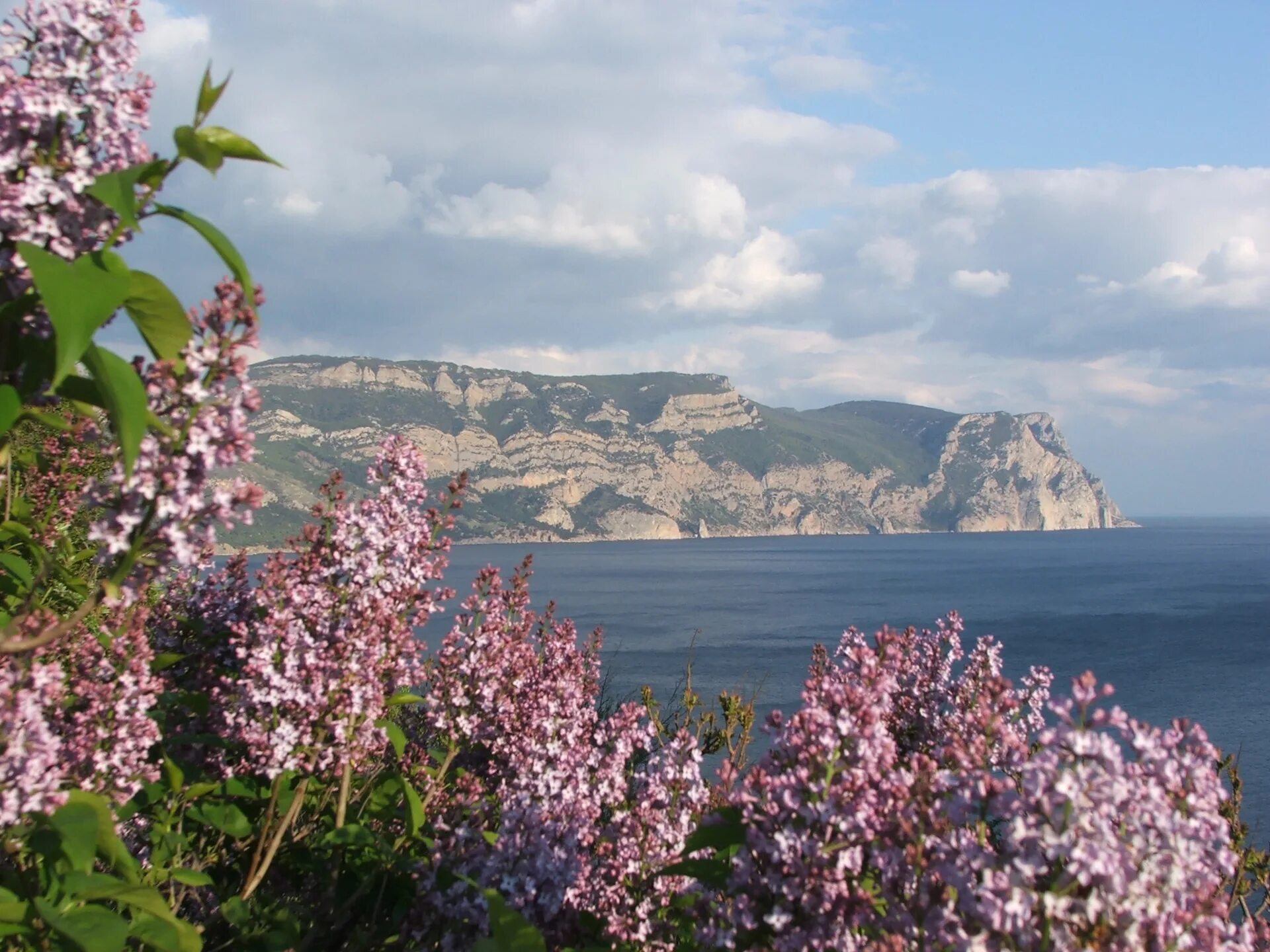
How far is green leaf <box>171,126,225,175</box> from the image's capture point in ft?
6.02

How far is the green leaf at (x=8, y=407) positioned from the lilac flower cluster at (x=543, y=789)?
212cm

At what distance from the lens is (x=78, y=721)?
3057 mm

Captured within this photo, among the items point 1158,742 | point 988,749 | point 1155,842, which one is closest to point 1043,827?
point 1155,842

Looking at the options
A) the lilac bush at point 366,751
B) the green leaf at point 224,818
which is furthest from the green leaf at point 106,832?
the green leaf at point 224,818

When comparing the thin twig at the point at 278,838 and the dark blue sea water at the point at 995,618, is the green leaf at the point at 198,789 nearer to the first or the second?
the thin twig at the point at 278,838

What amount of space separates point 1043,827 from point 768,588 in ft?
399

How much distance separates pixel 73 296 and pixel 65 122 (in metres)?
0.71

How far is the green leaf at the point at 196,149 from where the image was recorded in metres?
1.83

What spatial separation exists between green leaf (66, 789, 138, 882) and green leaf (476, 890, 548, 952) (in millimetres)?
947

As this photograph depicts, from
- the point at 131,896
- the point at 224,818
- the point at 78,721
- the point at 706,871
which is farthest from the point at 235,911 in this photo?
the point at 706,871

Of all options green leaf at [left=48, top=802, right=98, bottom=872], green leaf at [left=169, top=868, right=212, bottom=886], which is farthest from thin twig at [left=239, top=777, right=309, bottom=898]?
green leaf at [left=48, top=802, right=98, bottom=872]

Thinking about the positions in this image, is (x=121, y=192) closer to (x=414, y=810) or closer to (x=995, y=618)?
(x=414, y=810)

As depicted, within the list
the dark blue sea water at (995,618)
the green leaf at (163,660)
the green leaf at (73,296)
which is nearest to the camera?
the green leaf at (73,296)

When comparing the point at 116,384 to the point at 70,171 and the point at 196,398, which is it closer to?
the point at 196,398
